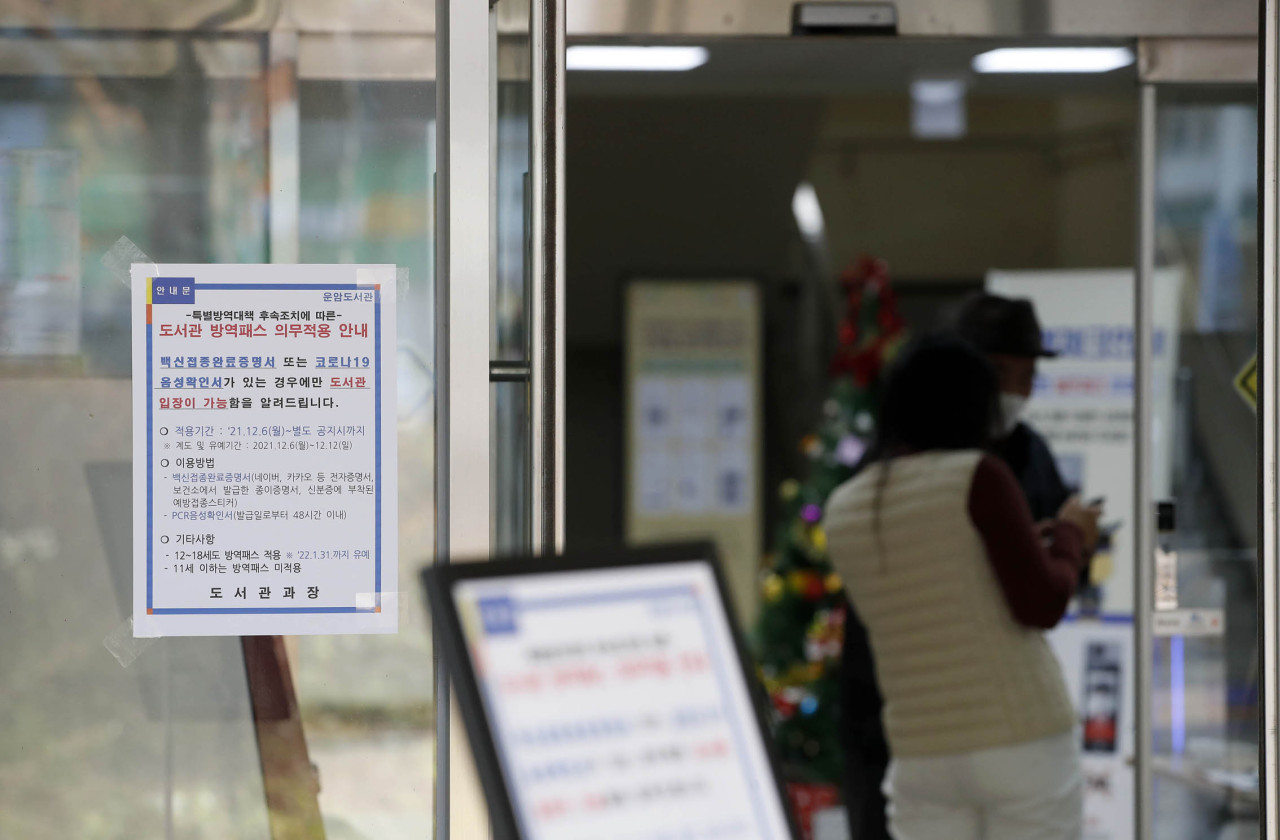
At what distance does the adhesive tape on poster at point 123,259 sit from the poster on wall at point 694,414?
18.4 feet

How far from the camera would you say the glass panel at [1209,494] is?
328 cm

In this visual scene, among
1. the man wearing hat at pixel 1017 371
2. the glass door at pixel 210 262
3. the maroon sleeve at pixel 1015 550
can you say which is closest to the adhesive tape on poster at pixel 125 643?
the glass door at pixel 210 262

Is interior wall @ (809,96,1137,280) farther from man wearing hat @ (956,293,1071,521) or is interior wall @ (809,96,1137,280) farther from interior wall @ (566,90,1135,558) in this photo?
man wearing hat @ (956,293,1071,521)

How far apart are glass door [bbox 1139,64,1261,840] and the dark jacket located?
28 centimetres

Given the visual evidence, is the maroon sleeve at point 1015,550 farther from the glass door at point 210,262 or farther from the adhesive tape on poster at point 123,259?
the adhesive tape on poster at point 123,259

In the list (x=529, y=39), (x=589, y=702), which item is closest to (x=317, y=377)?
(x=529, y=39)

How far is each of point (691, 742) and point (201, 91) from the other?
1338mm

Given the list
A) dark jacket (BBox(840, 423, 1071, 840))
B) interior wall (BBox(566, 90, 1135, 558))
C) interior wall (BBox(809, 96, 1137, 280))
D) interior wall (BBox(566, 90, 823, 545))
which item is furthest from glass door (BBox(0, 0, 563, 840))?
interior wall (BBox(809, 96, 1137, 280))

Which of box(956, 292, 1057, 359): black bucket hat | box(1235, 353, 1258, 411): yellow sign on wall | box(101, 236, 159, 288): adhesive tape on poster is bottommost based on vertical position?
box(1235, 353, 1258, 411): yellow sign on wall

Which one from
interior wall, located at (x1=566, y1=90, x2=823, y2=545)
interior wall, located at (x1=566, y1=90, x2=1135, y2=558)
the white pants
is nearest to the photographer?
the white pants

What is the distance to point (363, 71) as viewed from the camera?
205cm

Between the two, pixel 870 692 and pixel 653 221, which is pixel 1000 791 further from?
pixel 653 221

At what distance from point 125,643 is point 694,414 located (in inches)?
223

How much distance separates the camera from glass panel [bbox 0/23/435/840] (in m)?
2.01
